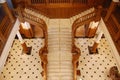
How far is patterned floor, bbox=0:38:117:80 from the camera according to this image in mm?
11914

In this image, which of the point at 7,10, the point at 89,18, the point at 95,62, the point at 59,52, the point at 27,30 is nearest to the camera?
the point at 7,10

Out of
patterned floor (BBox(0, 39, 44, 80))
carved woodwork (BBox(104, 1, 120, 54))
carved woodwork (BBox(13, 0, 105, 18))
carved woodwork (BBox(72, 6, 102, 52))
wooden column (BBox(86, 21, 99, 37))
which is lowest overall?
patterned floor (BBox(0, 39, 44, 80))

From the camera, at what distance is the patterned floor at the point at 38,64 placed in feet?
39.1

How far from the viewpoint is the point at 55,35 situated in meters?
11.8

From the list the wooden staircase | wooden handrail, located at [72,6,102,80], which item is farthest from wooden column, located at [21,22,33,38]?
wooden handrail, located at [72,6,102,80]

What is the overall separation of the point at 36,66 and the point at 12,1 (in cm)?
475

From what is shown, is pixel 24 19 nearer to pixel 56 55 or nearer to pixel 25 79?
pixel 56 55

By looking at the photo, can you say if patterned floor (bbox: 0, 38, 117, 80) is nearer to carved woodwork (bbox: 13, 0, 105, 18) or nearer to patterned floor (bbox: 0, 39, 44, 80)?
patterned floor (bbox: 0, 39, 44, 80)

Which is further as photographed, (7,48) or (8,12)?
(8,12)

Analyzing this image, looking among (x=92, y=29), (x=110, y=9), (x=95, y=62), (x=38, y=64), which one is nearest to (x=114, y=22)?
(x=110, y=9)

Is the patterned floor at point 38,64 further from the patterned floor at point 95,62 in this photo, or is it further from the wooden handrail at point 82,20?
the wooden handrail at point 82,20

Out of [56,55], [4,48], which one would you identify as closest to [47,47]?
[56,55]

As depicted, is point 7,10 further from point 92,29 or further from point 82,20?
point 92,29

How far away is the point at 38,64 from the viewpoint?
12570 mm
